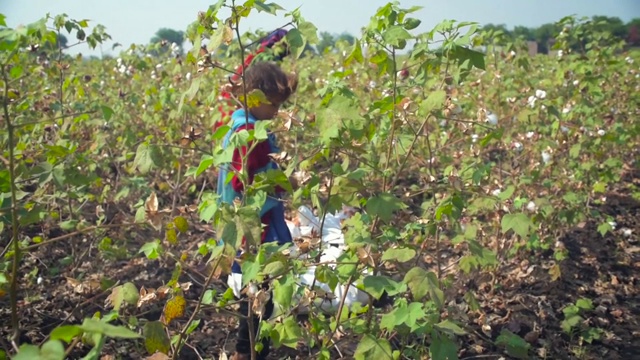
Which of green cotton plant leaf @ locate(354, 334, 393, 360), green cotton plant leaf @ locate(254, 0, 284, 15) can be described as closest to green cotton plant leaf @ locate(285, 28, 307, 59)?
green cotton plant leaf @ locate(254, 0, 284, 15)

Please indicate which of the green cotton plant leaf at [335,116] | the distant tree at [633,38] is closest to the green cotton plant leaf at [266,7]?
the green cotton plant leaf at [335,116]

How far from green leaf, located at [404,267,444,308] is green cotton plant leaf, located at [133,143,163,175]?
62 centimetres

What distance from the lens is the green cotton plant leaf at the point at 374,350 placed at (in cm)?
161

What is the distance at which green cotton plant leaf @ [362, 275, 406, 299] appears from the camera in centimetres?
150

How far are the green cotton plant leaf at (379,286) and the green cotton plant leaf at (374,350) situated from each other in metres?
0.17

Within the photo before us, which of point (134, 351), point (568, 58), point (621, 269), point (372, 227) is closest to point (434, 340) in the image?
point (372, 227)

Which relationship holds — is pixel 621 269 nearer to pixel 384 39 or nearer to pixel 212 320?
pixel 212 320

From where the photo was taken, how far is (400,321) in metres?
1.51

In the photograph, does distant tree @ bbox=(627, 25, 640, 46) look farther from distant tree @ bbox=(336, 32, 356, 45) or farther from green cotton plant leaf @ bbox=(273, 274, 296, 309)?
green cotton plant leaf @ bbox=(273, 274, 296, 309)

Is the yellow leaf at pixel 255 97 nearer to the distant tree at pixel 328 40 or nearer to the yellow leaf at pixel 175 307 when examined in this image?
the yellow leaf at pixel 175 307

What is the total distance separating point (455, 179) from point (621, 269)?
80.5 inches

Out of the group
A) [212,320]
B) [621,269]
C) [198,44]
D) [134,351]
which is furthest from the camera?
[621,269]

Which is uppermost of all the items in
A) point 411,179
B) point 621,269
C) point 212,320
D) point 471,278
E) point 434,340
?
point 411,179

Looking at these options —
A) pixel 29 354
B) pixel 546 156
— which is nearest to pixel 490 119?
pixel 546 156
